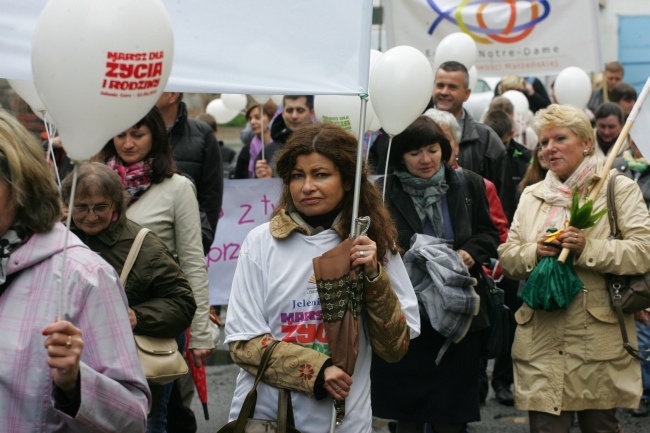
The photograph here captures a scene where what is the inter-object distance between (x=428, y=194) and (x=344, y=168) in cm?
144

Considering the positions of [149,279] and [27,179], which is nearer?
[27,179]

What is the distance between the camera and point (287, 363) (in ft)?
13.0

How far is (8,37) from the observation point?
3.74 m

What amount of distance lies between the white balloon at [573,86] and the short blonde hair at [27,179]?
8.34m

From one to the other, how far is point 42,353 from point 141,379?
317 millimetres

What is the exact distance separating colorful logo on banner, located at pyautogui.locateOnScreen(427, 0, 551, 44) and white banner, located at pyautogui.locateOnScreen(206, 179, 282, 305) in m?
3.62

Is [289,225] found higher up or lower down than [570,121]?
lower down

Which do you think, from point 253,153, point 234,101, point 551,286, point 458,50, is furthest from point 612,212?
point 234,101

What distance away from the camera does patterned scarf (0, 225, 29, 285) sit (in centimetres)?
296

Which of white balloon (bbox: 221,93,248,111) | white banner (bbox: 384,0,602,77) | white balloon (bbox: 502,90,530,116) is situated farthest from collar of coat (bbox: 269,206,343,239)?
white balloon (bbox: 221,93,248,111)

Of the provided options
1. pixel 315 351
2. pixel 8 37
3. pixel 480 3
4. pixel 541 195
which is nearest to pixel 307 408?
pixel 315 351

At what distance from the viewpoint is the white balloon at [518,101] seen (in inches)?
463

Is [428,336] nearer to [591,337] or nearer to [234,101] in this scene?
[591,337]

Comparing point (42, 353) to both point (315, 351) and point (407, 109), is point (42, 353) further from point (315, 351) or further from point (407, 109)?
point (407, 109)
